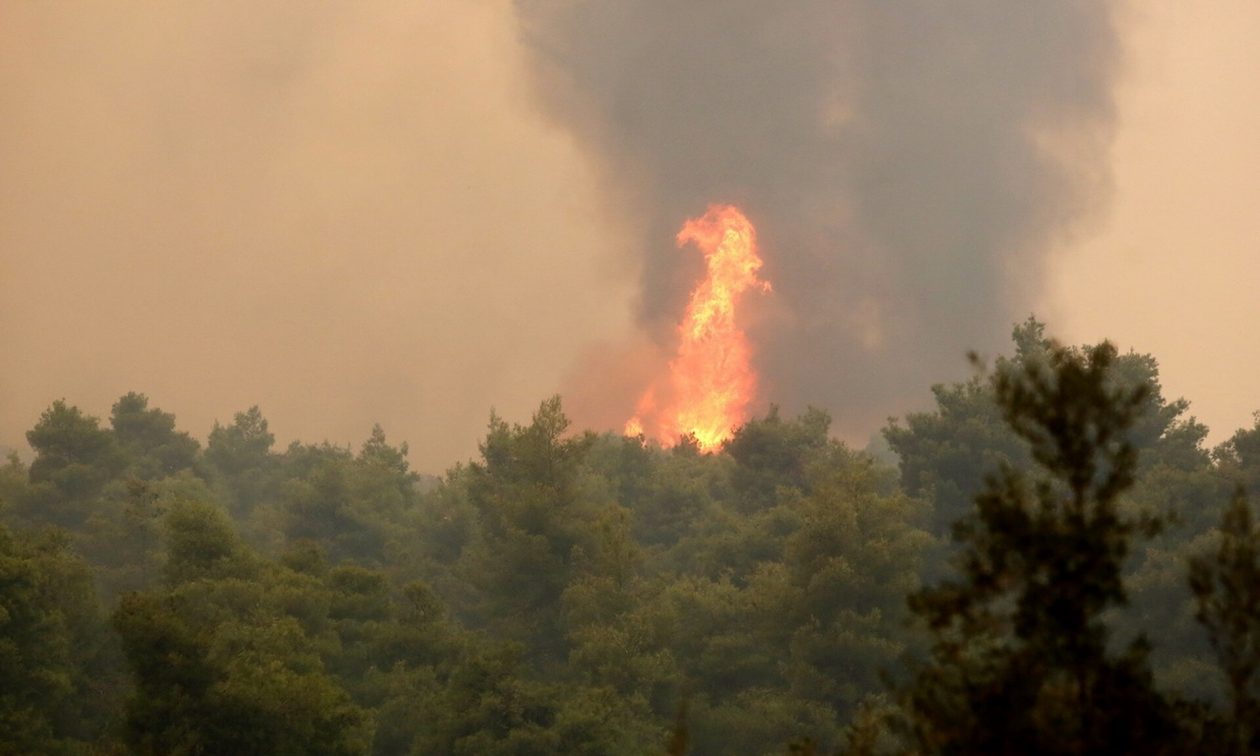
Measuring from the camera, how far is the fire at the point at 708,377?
110 meters

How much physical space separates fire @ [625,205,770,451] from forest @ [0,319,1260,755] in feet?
86.5

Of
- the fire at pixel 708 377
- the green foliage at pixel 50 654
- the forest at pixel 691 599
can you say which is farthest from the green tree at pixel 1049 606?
the fire at pixel 708 377

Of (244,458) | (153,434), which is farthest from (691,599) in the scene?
(244,458)

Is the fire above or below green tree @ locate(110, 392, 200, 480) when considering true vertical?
above

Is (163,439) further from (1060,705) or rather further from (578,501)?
(1060,705)

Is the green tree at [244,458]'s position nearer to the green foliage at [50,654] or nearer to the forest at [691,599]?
the forest at [691,599]

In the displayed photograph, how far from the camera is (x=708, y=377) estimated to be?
371ft

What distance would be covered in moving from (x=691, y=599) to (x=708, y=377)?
5997 centimetres

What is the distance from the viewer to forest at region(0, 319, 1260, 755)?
1220 centimetres

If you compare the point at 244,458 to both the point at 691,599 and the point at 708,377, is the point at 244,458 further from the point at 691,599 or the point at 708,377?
the point at 691,599

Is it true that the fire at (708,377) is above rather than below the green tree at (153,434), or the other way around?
above

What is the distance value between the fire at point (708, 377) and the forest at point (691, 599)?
26375 millimetres

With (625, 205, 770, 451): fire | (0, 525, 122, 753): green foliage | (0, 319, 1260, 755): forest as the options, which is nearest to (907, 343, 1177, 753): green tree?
(0, 319, 1260, 755): forest

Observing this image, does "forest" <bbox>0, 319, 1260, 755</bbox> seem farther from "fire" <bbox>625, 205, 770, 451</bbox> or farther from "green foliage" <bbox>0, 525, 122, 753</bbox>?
"fire" <bbox>625, 205, 770, 451</bbox>
